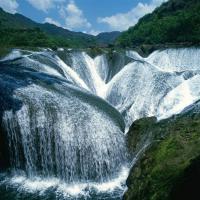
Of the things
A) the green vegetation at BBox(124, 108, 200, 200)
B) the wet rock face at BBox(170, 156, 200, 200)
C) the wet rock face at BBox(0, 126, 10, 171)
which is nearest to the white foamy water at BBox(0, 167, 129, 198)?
the wet rock face at BBox(0, 126, 10, 171)

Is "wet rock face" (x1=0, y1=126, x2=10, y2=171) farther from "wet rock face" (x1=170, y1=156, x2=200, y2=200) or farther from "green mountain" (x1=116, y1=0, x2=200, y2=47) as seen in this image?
"green mountain" (x1=116, y1=0, x2=200, y2=47)

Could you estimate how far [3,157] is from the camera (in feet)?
50.3

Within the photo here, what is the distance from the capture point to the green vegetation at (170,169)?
22.0ft

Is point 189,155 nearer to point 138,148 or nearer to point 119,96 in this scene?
point 138,148

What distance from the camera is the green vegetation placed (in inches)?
264

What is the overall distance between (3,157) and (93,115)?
425cm

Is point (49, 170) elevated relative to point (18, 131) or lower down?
lower down

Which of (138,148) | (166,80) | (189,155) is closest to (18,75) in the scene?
(138,148)

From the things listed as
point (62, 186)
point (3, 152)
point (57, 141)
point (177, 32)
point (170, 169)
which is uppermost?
point (177, 32)

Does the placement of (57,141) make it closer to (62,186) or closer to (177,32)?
(62,186)

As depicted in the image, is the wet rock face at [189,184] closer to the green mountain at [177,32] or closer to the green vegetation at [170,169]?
the green vegetation at [170,169]

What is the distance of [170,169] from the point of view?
7664 millimetres

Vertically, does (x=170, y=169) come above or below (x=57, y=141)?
below

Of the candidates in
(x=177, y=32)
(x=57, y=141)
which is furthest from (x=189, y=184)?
(x=177, y=32)
